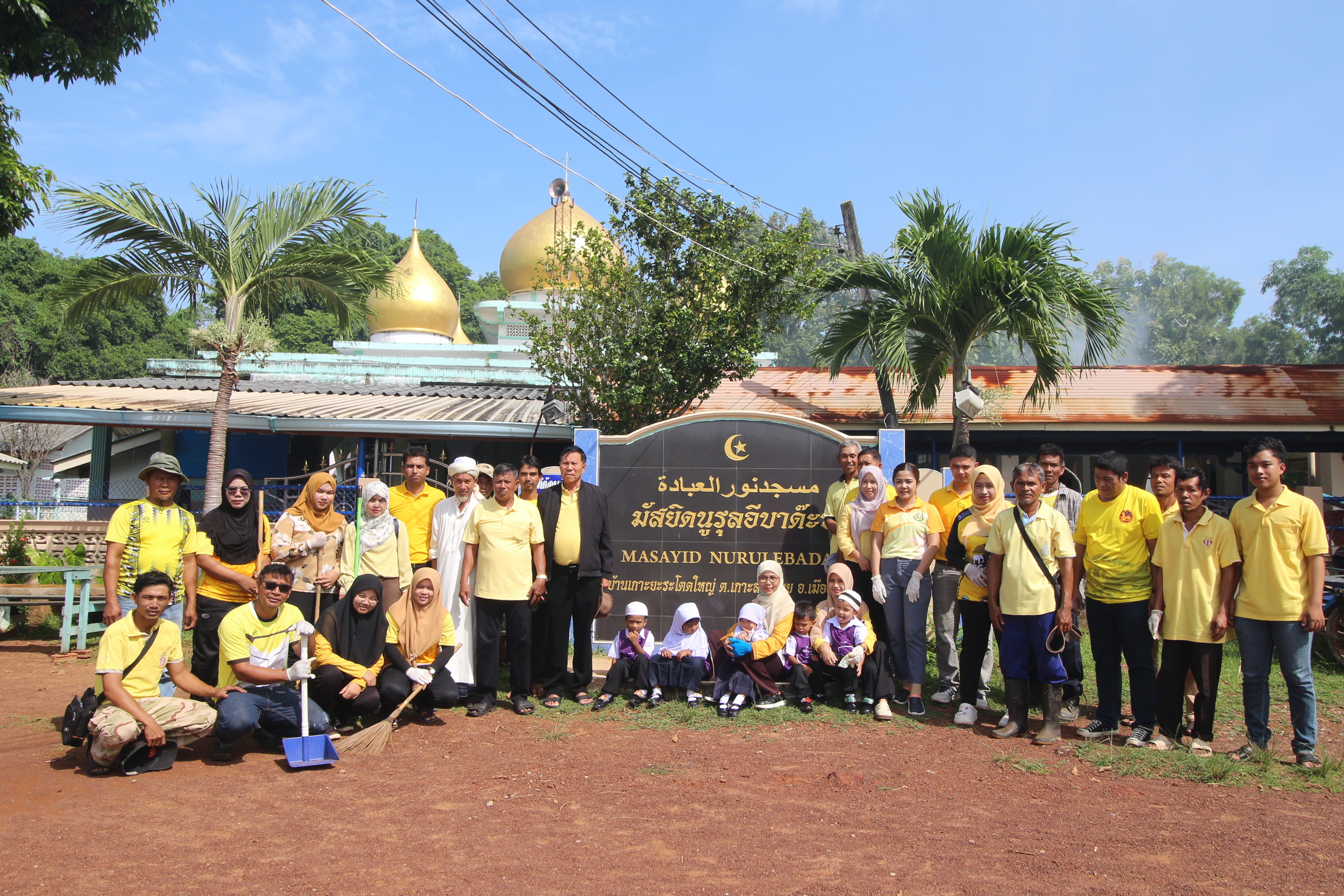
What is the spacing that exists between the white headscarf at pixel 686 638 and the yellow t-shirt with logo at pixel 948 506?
163 cm

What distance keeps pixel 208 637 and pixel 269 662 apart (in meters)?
0.59

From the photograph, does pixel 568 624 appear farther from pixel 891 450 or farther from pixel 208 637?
pixel 891 450

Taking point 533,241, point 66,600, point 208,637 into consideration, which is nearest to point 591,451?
point 208,637

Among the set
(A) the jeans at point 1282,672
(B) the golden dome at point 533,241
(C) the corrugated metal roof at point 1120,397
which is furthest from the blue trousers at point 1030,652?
(B) the golden dome at point 533,241

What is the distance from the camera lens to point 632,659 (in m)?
6.19

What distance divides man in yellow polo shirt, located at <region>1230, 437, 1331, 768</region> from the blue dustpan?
4637 millimetres

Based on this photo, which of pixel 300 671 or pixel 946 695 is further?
pixel 946 695

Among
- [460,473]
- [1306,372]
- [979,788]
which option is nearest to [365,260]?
[460,473]

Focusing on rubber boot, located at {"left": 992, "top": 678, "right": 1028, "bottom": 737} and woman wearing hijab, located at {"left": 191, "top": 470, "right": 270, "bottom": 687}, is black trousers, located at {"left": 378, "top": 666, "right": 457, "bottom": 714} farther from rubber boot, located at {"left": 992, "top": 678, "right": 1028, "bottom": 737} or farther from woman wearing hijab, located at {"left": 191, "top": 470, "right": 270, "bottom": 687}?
rubber boot, located at {"left": 992, "top": 678, "right": 1028, "bottom": 737}

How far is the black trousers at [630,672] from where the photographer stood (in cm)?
602

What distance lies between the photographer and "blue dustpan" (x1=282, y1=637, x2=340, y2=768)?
15.2 feet

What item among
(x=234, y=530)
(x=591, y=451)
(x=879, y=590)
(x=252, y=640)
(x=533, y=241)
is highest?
(x=533, y=241)

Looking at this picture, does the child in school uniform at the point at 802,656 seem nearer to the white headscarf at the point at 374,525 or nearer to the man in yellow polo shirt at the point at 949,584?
the man in yellow polo shirt at the point at 949,584

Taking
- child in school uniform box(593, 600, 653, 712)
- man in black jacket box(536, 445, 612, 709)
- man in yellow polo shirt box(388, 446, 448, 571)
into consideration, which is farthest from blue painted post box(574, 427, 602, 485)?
man in yellow polo shirt box(388, 446, 448, 571)
